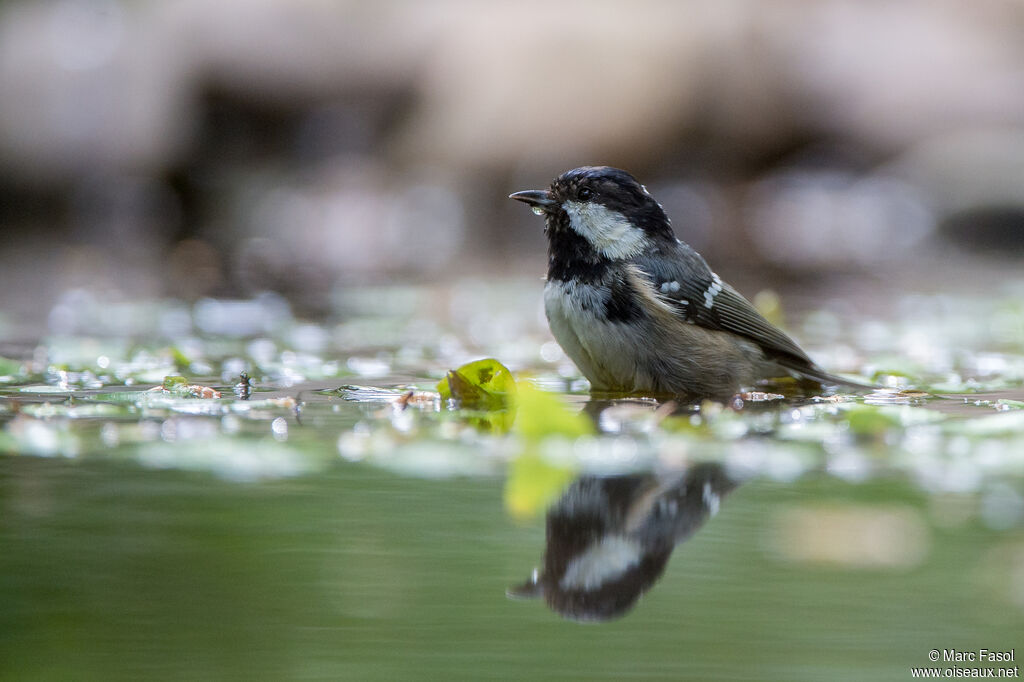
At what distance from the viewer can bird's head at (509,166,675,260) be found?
5332 mm

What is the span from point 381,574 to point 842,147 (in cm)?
1641

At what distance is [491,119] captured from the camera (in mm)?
17719

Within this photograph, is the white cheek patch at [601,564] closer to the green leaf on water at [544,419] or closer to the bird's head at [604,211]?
the green leaf on water at [544,419]

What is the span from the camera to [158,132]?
16828 millimetres

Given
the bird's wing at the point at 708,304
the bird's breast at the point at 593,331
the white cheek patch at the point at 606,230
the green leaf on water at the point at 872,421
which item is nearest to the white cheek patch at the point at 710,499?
the green leaf on water at the point at 872,421

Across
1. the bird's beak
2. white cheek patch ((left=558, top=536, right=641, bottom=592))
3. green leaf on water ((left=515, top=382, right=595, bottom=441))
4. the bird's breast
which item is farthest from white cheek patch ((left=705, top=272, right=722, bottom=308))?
white cheek patch ((left=558, top=536, right=641, bottom=592))

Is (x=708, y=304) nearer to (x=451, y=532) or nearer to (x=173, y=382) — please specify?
(x=173, y=382)

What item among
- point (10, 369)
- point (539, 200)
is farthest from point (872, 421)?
point (10, 369)

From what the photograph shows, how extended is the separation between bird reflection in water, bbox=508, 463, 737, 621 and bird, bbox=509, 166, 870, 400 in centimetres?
135

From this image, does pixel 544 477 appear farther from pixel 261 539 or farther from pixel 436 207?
pixel 436 207

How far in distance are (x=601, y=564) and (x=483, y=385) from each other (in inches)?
80.8

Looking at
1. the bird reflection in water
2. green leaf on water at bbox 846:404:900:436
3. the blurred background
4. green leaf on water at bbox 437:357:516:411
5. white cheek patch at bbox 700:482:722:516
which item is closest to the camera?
the bird reflection in water

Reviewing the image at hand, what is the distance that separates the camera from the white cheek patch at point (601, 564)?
109 inches

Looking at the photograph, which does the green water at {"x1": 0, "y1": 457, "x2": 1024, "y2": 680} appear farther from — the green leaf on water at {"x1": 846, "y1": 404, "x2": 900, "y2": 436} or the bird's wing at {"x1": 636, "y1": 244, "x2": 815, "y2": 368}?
the bird's wing at {"x1": 636, "y1": 244, "x2": 815, "y2": 368}
